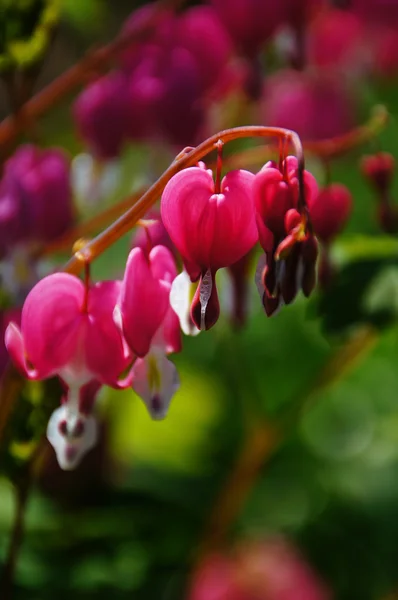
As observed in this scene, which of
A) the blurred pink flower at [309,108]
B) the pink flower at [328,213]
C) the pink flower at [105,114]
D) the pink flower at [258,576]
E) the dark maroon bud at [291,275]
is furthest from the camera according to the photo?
the blurred pink flower at [309,108]

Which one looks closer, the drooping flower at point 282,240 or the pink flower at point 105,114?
the drooping flower at point 282,240

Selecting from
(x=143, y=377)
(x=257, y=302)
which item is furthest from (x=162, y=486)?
(x=143, y=377)

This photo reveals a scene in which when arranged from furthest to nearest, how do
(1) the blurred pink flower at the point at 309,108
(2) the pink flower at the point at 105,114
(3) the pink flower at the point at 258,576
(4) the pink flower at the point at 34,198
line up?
(1) the blurred pink flower at the point at 309,108 → (3) the pink flower at the point at 258,576 → (2) the pink flower at the point at 105,114 → (4) the pink flower at the point at 34,198

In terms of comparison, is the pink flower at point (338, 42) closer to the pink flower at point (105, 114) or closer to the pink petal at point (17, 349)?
the pink flower at point (105, 114)

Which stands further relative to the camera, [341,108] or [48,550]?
[341,108]

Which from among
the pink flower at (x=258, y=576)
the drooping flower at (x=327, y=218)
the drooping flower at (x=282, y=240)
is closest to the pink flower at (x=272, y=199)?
the drooping flower at (x=282, y=240)

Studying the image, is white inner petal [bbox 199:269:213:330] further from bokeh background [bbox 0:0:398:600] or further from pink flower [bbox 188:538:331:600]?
pink flower [bbox 188:538:331:600]

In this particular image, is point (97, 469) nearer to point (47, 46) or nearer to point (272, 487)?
point (272, 487)
